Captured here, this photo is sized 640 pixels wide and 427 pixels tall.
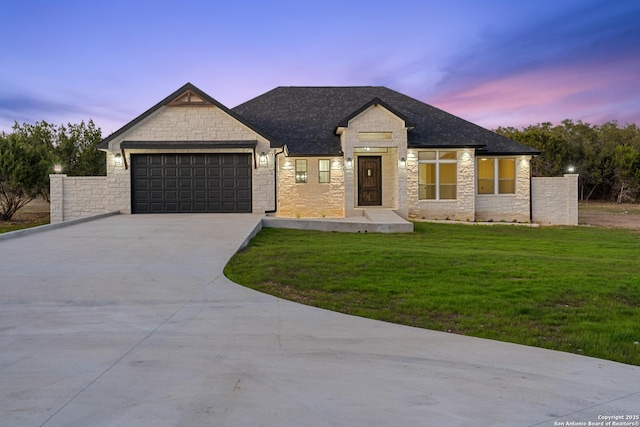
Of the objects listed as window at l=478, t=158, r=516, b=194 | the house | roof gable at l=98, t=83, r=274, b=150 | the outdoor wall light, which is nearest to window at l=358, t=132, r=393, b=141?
the house

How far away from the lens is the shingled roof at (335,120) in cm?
2186

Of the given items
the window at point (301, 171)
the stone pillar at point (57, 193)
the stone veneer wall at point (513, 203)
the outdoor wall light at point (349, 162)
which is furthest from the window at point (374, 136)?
the stone pillar at point (57, 193)

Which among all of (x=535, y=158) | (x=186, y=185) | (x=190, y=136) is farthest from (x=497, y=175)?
(x=535, y=158)

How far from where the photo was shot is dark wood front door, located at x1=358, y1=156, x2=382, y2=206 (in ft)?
76.0

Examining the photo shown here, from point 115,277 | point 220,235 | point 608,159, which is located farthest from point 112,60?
point 608,159

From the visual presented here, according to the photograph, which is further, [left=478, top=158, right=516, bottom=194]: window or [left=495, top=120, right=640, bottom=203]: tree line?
[left=495, top=120, right=640, bottom=203]: tree line

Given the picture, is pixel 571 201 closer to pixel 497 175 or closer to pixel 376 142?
pixel 497 175

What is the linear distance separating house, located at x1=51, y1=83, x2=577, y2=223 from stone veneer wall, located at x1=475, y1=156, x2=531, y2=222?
0.05 metres

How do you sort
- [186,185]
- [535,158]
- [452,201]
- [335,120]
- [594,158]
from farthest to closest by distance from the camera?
[594,158] < [535,158] < [335,120] < [452,201] < [186,185]

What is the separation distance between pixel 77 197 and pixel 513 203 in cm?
1977

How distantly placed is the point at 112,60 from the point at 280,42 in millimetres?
8642

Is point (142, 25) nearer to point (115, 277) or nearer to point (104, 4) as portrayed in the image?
point (104, 4)

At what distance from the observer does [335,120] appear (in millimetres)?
24438

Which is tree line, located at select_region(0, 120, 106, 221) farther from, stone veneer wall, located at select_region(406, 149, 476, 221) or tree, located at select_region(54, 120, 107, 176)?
stone veneer wall, located at select_region(406, 149, 476, 221)
